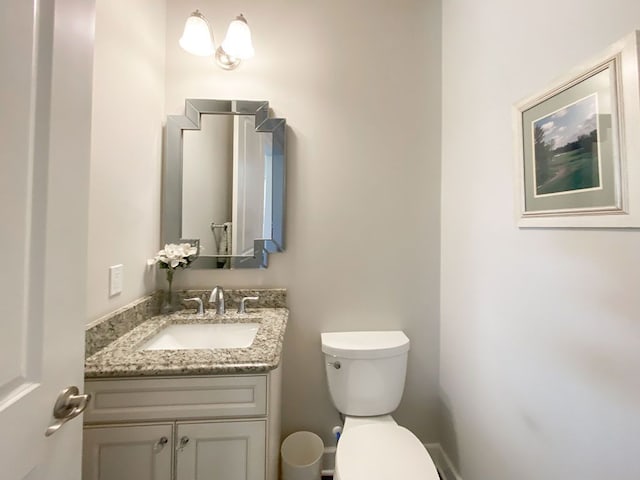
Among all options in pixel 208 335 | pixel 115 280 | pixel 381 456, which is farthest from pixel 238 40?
pixel 381 456

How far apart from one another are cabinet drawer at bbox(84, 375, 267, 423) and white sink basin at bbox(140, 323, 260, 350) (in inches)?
14.2

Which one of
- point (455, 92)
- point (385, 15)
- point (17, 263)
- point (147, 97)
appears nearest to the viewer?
point (17, 263)

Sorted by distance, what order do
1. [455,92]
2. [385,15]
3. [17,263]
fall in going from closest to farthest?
[17,263]
[455,92]
[385,15]

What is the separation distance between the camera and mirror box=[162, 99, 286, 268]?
1.48 metres

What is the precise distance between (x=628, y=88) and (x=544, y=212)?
0.35 meters

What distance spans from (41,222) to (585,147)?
1259 millimetres

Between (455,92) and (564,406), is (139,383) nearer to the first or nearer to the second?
(564,406)

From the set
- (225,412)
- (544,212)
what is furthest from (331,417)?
(544,212)

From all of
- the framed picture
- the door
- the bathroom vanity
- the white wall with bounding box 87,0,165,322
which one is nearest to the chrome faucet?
the white wall with bounding box 87,0,165,322

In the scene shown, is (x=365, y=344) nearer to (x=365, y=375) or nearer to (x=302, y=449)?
(x=365, y=375)

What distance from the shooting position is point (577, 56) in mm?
775

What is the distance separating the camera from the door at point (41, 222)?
0.46 m

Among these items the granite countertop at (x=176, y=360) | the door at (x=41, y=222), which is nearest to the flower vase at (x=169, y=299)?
the granite countertop at (x=176, y=360)

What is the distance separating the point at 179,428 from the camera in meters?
0.90
